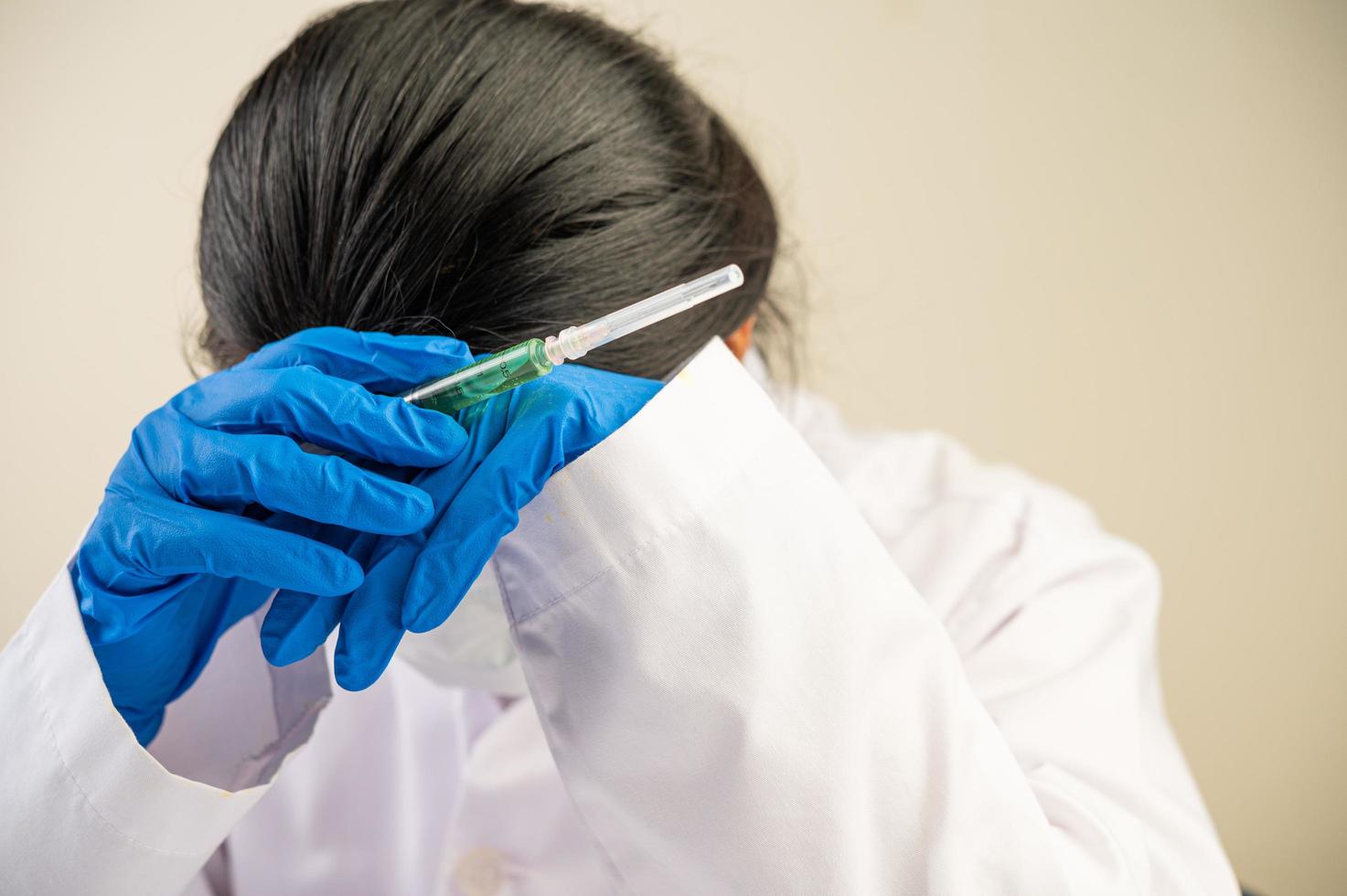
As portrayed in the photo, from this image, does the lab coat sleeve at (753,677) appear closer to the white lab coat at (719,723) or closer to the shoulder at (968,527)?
the white lab coat at (719,723)

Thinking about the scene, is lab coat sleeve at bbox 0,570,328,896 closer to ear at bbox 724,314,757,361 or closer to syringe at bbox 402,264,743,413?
syringe at bbox 402,264,743,413

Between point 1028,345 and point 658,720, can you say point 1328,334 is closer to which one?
point 1028,345

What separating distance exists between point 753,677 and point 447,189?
379 mm

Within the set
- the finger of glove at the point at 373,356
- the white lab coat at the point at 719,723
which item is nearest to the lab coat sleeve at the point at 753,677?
the white lab coat at the point at 719,723

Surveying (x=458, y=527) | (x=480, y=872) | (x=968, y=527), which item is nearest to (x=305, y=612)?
(x=458, y=527)

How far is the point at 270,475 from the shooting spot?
543mm

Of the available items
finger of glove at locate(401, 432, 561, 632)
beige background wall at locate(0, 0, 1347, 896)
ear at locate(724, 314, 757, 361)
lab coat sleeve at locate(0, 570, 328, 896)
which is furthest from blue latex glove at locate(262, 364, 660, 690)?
beige background wall at locate(0, 0, 1347, 896)

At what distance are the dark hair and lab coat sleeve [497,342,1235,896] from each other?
0.46 ft

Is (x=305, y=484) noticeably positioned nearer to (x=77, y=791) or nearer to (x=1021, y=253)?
(x=77, y=791)

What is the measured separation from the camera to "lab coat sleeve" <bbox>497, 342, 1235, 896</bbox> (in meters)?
0.57

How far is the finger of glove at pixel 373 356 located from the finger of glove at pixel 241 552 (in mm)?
105

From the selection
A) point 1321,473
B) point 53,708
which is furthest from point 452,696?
point 1321,473

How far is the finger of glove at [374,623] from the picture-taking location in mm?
562

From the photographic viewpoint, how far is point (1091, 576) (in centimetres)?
91
